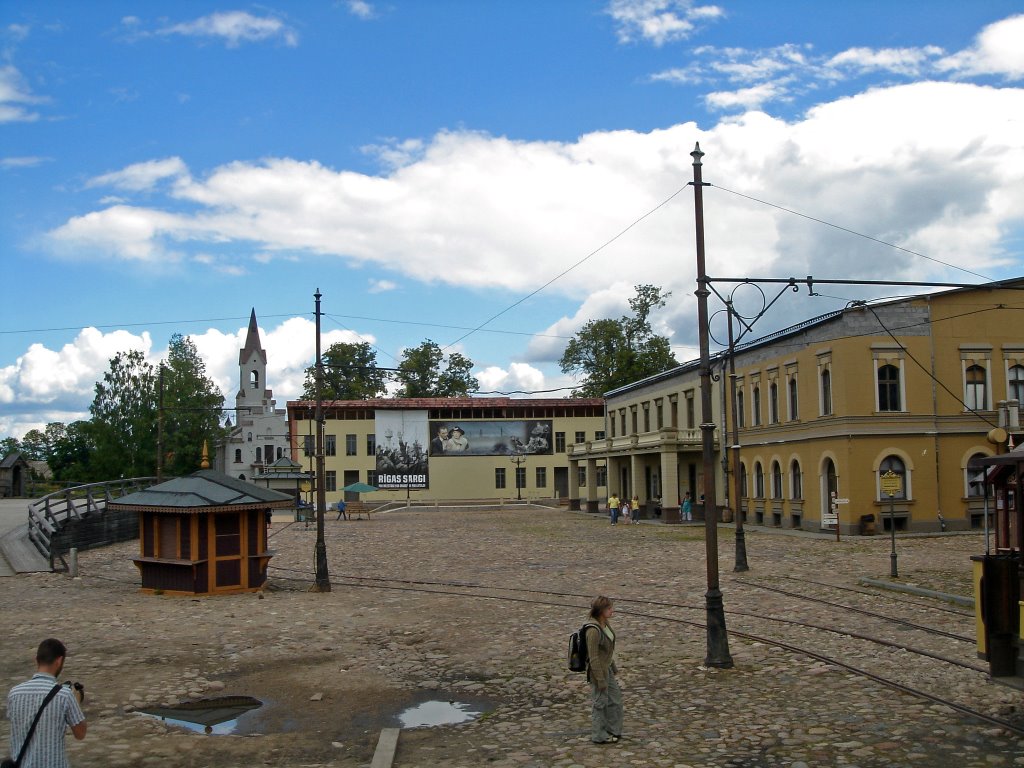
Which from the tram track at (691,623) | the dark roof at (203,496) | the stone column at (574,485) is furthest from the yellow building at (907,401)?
the stone column at (574,485)

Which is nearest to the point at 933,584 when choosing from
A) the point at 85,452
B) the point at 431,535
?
the point at 431,535

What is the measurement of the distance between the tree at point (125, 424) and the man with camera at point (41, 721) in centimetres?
8815

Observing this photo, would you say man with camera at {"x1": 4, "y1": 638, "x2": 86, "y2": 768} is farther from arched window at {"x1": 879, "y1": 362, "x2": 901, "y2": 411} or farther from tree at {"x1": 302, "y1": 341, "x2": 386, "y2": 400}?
tree at {"x1": 302, "y1": 341, "x2": 386, "y2": 400}

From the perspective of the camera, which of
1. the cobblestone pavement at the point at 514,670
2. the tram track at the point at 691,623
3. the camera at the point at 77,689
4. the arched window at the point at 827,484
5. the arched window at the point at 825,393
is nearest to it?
the camera at the point at 77,689

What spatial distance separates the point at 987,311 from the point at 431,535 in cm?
2561

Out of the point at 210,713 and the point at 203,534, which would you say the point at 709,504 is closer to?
the point at 210,713

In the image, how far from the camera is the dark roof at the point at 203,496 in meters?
20.4

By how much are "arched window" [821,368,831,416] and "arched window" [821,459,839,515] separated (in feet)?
6.99

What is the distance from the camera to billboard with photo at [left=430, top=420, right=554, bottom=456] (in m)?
86.2

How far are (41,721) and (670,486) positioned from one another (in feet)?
155

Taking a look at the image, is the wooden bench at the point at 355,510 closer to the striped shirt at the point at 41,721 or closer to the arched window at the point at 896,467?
the arched window at the point at 896,467

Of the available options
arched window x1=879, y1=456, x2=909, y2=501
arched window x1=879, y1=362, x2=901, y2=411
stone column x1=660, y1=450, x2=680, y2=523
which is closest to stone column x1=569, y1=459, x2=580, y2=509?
stone column x1=660, y1=450, x2=680, y2=523

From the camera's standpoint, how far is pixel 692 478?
185 ft

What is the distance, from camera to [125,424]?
8988cm
